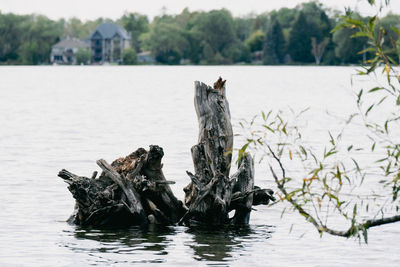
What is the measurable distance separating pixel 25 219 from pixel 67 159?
1545 cm

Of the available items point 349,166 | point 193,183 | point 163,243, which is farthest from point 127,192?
point 349,166

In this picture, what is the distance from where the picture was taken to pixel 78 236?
57.4 feet

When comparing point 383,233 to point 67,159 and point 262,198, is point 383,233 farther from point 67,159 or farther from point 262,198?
point 67,159

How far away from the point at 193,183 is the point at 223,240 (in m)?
1.30

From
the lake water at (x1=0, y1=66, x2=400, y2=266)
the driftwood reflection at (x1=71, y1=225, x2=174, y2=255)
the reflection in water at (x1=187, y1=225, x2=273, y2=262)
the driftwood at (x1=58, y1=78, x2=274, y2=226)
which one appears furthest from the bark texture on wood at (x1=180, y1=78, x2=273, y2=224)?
the driftwood reflection at (x1=71, y1=225, x2=174, y2=255)

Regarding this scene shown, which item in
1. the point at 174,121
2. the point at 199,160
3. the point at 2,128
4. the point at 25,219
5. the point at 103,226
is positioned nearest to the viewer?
the point at 199,160

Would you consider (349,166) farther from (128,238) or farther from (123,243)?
(123,243)

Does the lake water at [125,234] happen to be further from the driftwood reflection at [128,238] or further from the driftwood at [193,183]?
the driftwood at [193,183]

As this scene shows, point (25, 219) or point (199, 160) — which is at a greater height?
point (199, 160)

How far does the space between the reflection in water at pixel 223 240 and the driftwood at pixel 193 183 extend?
1.05 ft

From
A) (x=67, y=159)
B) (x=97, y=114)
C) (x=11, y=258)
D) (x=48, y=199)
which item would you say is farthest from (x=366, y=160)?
(x=97, y=114)

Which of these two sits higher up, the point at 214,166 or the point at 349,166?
the point at 214,166

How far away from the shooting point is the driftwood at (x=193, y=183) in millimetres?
16953

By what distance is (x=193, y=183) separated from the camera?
17188 mm
